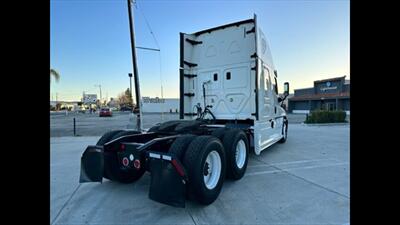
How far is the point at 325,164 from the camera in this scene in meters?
5.97

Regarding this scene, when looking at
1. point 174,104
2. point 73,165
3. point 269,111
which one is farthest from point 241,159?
point 174,104

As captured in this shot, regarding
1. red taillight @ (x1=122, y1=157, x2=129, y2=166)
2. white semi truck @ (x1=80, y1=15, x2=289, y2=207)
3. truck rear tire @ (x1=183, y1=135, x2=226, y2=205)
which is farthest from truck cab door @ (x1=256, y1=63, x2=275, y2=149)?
red taillight @ (x1=122, y1=157, x2=129, y2=166)

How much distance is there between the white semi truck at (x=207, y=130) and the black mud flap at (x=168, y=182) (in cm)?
1

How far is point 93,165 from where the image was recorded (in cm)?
393

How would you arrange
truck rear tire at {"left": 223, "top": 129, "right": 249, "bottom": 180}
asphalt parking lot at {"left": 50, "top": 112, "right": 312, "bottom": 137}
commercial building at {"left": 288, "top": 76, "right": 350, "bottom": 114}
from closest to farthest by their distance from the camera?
truck rear tire at {"left": 223, "top": 129, "right": 249, "bottom": 180}, asphalt parking lot at {"left": 50, "top": 112, "right": 312, "bottom": 137}, commercial building at {"left": 288, "top": 76, "right": 350, "bottom": 114}

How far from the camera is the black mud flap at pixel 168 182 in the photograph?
3.00 metres

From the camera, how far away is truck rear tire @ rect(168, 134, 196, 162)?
3406mm

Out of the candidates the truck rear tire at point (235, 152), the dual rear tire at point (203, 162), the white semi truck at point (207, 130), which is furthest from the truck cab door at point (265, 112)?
the dual rear tire at point (203, 162)

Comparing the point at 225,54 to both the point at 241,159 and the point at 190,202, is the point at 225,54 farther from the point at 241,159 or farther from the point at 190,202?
the point at 190,202

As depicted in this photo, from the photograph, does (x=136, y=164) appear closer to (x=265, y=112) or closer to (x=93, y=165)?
(x=93, y=165)

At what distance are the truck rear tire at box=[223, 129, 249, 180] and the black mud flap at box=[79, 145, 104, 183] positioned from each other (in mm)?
2243

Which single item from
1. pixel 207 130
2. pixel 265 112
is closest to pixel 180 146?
pixel 207 130

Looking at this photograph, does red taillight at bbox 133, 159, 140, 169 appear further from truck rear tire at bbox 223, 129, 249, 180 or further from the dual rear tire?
truck rear tire at bbox 223, 129, 249, 180
